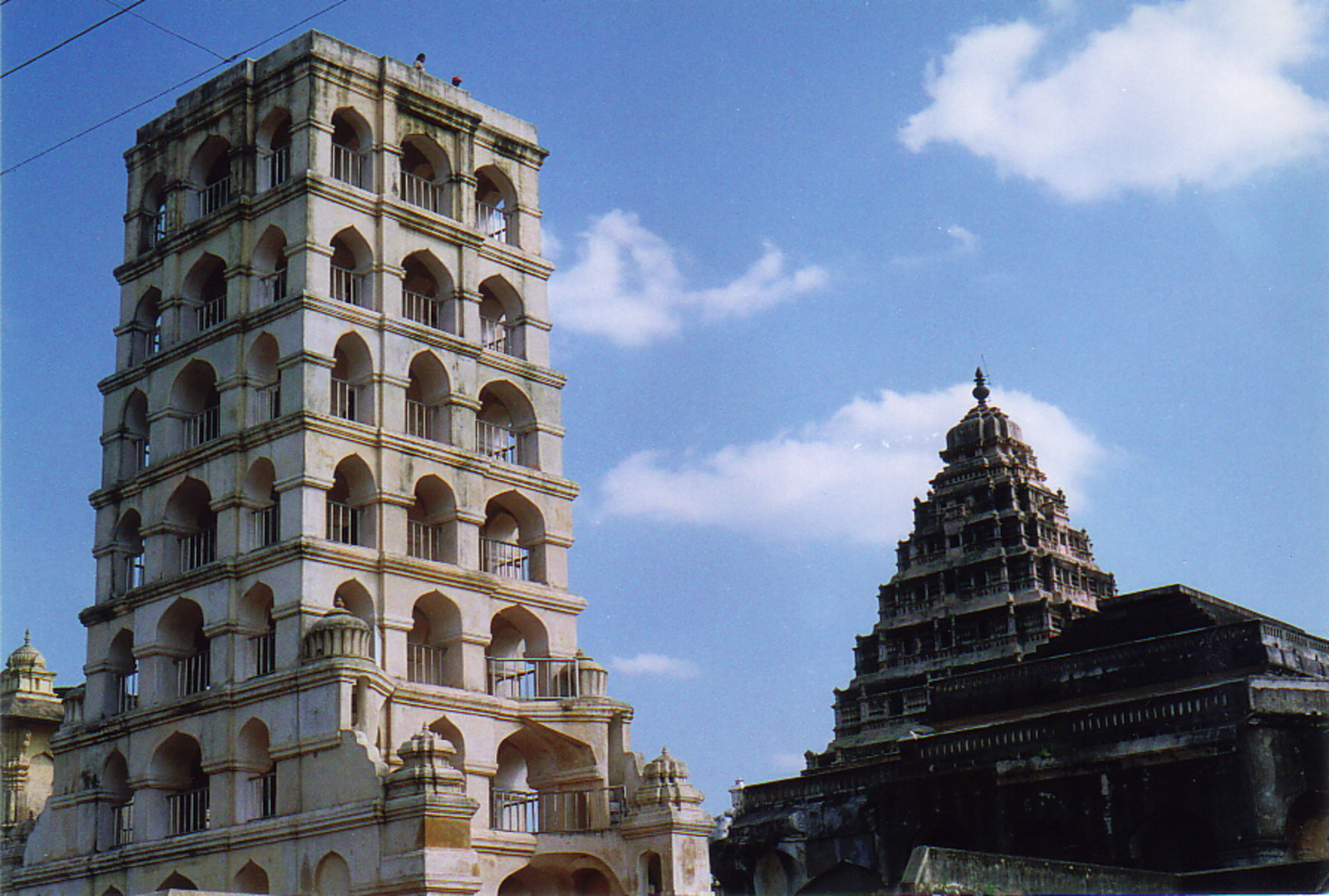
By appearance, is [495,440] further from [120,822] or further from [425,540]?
[120,822]

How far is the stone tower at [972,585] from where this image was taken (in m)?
56.7

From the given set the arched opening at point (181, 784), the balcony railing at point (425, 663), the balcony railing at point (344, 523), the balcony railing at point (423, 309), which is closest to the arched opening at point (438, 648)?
the balcony railing at point (425, 663)

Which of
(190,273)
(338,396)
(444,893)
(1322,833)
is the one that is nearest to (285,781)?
(444,893)

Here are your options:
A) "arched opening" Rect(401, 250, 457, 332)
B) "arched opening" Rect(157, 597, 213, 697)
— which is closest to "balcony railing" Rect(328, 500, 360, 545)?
"arched opening" Rect(157, 597, 213, 697)

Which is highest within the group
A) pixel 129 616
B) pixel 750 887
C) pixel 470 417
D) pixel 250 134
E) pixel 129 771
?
pixel 250 134

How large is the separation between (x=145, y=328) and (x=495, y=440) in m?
8.85

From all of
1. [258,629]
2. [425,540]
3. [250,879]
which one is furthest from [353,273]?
[250,879]

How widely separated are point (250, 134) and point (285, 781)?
14.9m

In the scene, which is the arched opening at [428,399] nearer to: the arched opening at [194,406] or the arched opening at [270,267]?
the arched opening at [270,267]

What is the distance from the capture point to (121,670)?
38406mm

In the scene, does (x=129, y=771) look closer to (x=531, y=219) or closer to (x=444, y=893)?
(x=444, y=893)

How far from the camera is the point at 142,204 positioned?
41625mm

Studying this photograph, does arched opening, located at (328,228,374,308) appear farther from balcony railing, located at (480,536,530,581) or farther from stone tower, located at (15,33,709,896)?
balcony railing, located at (480,536,530,581)

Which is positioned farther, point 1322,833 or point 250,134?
point 250,134
